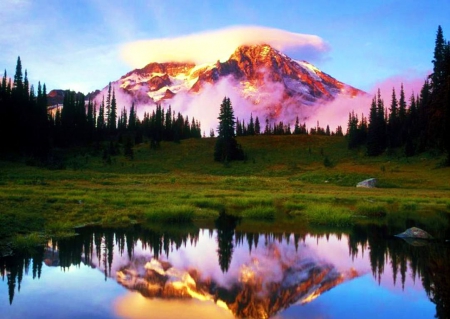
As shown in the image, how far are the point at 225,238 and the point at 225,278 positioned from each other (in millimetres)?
7547

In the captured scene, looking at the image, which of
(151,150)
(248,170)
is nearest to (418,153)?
(248,170)

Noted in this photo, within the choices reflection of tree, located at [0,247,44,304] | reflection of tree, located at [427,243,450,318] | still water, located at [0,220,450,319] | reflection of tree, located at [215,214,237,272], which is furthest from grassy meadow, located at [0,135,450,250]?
reflection of tree, located at [427,243,450,318]

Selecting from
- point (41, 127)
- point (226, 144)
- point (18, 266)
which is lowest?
point (18, 266)

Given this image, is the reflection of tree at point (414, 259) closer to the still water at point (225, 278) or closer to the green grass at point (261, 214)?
the still water at point (225, 278)

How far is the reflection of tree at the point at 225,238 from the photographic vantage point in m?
18.4

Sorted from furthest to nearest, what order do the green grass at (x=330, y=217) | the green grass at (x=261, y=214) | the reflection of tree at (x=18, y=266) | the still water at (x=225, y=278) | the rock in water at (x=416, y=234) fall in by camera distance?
the green grass at (x=261, y=214), the green grass at (x=330, y=217), the rock in water at (x=416, y=234), the reflection of tree at (x=18, y=266), the still water at (x=225, y=278)

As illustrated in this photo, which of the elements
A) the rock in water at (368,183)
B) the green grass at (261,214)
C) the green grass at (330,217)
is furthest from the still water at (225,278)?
the rock in water at (368,183)

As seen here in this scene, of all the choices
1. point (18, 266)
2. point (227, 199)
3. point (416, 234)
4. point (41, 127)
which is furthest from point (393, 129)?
point (18, 266)

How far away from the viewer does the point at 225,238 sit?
23.2m

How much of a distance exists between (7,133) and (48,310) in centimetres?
8593

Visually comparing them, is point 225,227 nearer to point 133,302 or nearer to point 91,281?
point 91,281

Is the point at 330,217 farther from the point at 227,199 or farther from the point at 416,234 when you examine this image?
the point at 227,199

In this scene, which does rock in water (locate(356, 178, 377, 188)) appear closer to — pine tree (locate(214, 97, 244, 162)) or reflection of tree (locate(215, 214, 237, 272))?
reflection of tree (locate(215, 214, 237, 272))

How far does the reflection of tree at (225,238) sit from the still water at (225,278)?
0.08m
